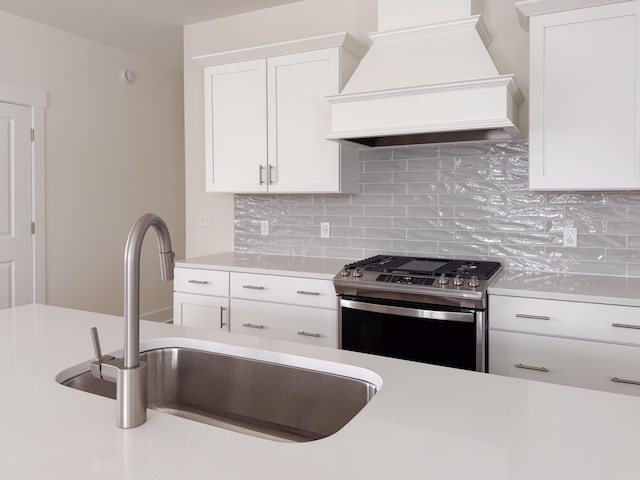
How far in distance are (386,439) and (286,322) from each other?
2.10m

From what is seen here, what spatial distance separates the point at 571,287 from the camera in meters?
2.39

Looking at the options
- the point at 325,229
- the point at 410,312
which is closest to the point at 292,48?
the point at 325,229

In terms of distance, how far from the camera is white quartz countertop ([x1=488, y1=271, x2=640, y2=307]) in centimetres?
219

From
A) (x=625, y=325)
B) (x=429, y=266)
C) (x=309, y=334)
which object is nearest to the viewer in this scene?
(x=625, y=325)

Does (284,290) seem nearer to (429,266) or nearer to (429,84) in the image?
(429,266)

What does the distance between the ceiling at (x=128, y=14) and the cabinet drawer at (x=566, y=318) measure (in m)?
2.59

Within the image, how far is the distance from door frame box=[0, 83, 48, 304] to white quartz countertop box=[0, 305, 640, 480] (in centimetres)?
315

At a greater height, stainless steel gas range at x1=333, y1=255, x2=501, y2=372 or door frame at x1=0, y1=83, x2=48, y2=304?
door frame at x1=0, y1=83, x2=48, y2=304

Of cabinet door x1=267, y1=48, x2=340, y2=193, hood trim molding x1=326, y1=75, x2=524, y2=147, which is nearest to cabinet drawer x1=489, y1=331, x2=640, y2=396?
hood trim molding x1=326, y1=75, x2=524, y2=147

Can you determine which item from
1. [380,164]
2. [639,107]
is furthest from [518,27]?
[380,164]

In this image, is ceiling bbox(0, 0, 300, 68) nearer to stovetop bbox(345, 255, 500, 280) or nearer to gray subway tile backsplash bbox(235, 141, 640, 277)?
gray subway tile backsplash bbox(235, 141, 640, 277)

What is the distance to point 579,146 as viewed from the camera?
2.42 meters

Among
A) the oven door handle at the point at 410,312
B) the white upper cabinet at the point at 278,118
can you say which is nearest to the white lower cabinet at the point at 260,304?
the oven door handle at the point at 410,312

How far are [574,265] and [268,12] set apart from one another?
270 cm
